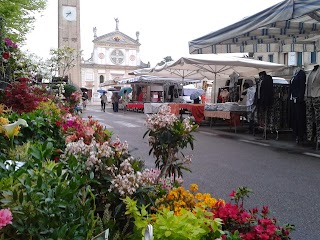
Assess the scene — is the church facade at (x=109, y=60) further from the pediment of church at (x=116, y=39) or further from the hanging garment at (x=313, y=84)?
the hanging garment at (x=313, y=84)

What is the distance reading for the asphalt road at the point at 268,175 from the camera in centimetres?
400

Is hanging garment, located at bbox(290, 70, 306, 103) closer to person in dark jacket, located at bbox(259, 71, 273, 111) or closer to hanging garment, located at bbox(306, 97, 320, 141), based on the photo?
hanging garment, located at bbox(306, 97, 320, 141)

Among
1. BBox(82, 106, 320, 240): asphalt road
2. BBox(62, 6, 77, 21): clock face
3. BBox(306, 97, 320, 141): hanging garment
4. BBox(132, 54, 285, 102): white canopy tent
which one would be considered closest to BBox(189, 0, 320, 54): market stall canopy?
BBox(132, 54, 285, 102): white canopy tent

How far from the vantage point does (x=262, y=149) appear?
8.70 m

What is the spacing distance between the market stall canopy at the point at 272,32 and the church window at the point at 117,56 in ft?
239

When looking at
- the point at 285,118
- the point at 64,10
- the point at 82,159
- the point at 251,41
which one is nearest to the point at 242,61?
the point at 251,41

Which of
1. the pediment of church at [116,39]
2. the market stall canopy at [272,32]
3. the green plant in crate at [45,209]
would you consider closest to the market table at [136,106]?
the market stall canopy at [272,32]

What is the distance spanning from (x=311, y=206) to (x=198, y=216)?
2.84 metres

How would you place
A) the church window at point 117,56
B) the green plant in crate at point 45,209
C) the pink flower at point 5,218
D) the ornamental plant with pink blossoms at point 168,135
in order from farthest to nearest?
the church window at point 117,56
the ornamental plant with pink blossoms at point 168,135
the green plant in crate at point 45,209
the pink flower at point 5,218

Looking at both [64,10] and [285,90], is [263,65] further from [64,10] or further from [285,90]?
[64,10]

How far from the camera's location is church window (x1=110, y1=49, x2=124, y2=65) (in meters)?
81.8

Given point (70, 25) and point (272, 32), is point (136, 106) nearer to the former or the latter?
point (272, 32)

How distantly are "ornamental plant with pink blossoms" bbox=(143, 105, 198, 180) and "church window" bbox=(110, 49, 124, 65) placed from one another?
A: 8034 cm

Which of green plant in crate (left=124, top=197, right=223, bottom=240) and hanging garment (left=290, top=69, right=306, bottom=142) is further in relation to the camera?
hanging garment (left=290, top=69, right=306, bottom=142)
